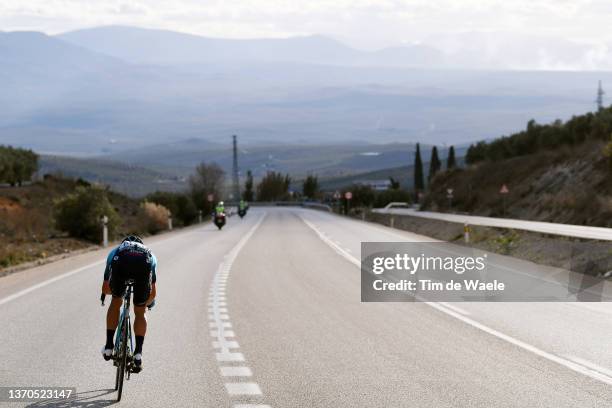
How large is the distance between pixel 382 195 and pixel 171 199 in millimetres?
72138

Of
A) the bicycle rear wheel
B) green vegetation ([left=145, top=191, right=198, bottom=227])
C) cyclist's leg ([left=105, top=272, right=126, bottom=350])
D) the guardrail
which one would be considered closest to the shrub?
the guardrail

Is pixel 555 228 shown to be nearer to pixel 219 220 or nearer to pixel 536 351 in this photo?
pixel 219 220

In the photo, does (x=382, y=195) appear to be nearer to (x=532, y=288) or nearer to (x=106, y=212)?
(x=106, y=212)

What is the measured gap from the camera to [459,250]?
33.9 metres

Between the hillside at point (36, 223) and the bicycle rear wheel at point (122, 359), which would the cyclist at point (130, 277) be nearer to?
the bicycle rear wheel at point (122, 359)

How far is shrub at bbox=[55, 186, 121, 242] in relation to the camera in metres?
46.9

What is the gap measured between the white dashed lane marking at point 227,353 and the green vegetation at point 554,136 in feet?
181

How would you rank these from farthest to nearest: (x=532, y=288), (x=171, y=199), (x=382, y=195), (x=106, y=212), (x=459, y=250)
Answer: (x=382, y=195), (x=171, y=199), (x=106, y=212), (x=459, y=250), (x=532, y=288)

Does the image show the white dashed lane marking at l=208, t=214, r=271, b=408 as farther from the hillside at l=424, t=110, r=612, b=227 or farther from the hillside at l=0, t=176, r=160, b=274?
the hillside at l=424, t=110, r=612, b=227

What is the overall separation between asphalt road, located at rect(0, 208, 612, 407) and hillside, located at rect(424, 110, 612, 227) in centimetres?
3017

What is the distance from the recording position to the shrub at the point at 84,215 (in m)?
46.9

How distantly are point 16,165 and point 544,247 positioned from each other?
66.3 m

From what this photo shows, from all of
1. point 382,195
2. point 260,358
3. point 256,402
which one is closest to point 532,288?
point 260,358

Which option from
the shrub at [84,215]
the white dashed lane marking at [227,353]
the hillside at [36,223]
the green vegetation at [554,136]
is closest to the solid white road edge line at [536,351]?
the white dashed lane marking at [227,353]
